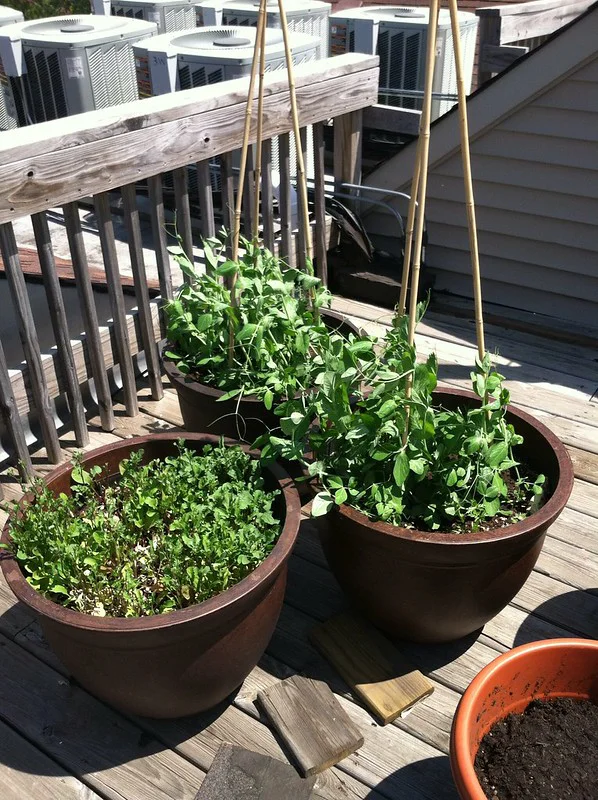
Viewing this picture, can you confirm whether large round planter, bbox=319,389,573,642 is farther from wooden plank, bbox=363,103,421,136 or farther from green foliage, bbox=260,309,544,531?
wooden plank, bbox=363,103,421,136

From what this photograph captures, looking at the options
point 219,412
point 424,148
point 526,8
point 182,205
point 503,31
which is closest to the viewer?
point 424,148

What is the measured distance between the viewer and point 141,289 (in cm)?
276

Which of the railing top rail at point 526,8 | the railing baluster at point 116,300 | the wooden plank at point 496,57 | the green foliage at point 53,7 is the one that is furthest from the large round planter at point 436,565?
the green foliage at point 53,7

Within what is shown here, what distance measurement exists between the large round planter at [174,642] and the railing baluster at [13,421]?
739 mm

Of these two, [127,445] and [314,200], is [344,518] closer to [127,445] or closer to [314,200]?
[127,445]

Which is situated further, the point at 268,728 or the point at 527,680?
the point at 268,728

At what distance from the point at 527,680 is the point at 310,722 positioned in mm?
514

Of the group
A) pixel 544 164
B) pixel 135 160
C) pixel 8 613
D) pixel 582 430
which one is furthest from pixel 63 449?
pixel 544 164

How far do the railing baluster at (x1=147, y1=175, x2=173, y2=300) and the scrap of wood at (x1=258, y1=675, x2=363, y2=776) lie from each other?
1573mm

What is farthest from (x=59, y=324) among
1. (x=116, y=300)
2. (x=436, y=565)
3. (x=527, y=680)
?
(x=527, y=680)

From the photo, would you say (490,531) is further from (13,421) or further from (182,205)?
(182,205)

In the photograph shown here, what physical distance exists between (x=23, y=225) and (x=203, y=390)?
248 cm

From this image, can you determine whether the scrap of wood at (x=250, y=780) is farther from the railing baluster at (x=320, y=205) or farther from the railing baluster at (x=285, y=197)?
the railing baluster at (x=320, y=205)

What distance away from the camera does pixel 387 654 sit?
1945mm
